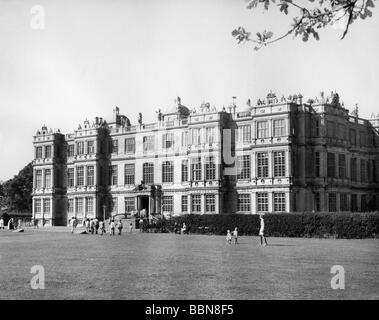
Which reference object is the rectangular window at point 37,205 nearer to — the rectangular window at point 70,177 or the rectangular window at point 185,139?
the rectangular window at point 70,177

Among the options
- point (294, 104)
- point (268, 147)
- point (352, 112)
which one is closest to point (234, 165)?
point (268, 147)

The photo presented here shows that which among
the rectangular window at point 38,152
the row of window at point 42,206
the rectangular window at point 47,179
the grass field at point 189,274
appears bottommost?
the grass field at point 189,274

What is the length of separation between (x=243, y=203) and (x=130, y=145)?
1927 centimetres

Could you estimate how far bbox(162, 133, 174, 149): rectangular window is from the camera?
218 ft

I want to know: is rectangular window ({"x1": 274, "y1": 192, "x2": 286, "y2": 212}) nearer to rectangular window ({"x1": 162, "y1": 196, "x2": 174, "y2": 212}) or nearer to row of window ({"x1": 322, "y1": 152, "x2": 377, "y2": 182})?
row of window ({"x1": 322, "y1": 152, "x2": 377, "y2": 182})

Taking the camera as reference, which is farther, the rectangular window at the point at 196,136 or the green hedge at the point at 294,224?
the rectangular window at the point at 196,136

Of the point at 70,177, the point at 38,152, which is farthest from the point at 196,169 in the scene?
the point at 38,152

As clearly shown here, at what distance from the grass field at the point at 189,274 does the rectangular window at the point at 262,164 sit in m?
29.1

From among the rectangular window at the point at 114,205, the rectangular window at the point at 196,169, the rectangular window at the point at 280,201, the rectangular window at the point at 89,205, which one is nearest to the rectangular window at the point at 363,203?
the rectangular window at the point at 280,201

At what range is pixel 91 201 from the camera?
237 ft

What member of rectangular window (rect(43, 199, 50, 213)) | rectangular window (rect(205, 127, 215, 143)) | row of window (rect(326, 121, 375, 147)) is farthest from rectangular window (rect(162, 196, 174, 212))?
row of window (rect(326, 121, 375, 147))

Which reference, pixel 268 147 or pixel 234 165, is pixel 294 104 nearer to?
pixel 268 147

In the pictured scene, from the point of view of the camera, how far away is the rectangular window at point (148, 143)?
226 ft

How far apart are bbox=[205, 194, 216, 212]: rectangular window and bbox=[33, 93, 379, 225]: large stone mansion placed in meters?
0.13
